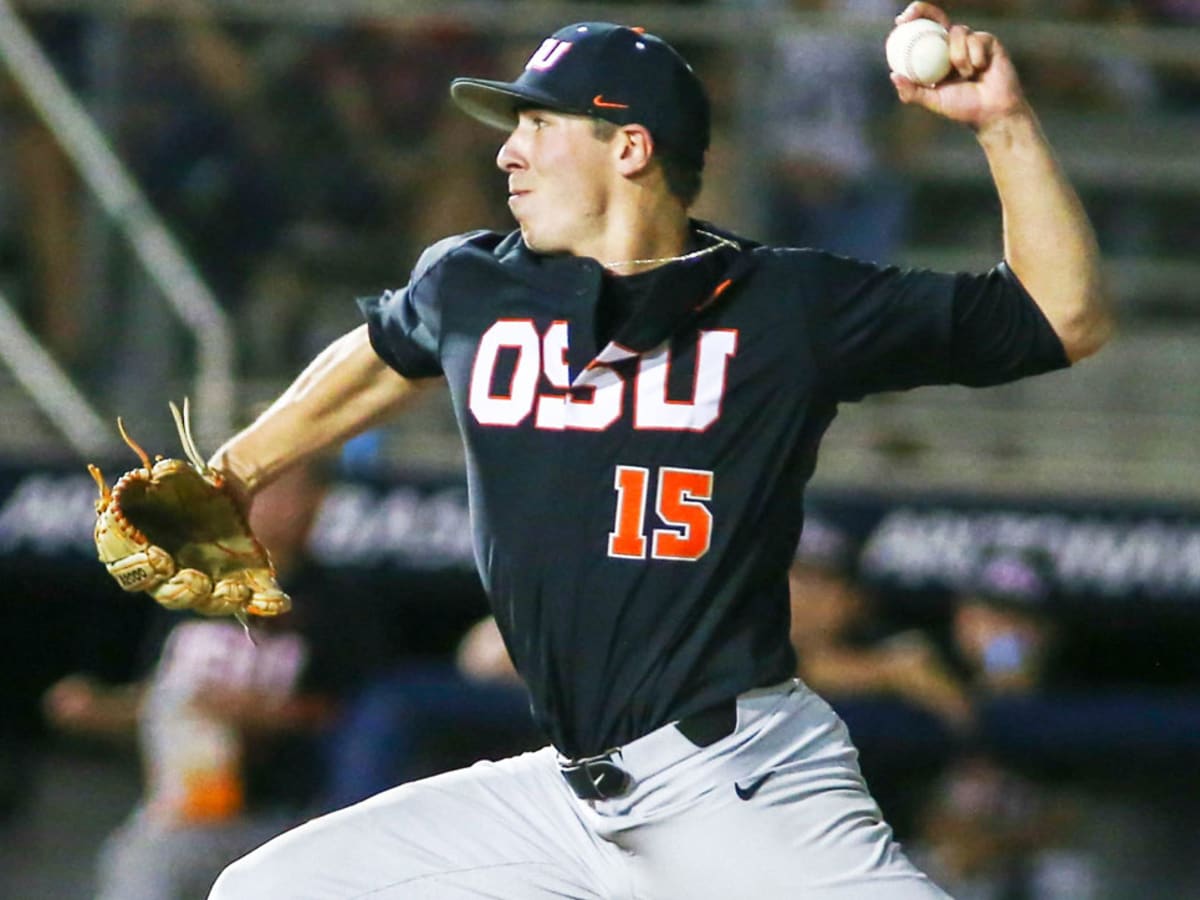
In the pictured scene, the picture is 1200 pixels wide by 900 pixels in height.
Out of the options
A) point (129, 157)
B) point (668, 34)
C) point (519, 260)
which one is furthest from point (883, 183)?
point (519, 260)

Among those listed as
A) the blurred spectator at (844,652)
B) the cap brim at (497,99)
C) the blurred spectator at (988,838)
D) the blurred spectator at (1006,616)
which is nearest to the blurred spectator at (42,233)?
the blurred spectator at (844,652)

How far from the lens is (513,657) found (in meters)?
3.57

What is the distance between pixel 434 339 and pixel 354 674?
282cm

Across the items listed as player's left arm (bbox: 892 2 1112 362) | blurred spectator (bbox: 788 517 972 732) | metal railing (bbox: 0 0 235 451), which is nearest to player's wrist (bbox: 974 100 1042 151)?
player's left arm (bbox: 892 2 1112 362)

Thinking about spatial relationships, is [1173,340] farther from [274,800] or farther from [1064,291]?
[1064,291]

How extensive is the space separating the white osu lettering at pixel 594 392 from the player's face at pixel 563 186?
165mm

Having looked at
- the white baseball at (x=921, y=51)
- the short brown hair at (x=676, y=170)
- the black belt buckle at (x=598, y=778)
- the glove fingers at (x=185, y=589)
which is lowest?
the black belt buckle at (x=598, y=778)

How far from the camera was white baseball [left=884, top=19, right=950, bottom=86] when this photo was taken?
11.1 ft

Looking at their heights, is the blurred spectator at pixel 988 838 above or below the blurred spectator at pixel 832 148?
below

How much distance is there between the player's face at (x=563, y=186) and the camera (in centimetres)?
361

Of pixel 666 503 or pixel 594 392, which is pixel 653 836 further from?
pixel 594 392

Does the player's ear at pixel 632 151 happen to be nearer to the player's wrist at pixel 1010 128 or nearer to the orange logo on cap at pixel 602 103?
the orange logo on cap at pixel 602 103

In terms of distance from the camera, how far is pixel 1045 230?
3.38m

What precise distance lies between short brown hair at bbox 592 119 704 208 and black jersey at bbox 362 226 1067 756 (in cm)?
18
